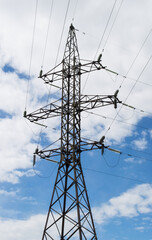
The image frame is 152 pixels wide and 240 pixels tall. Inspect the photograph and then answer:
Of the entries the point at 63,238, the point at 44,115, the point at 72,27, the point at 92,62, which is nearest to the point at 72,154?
the point at 44,115

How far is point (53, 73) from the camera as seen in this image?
25.1 meters

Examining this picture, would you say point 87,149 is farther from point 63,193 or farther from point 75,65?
point 75,65

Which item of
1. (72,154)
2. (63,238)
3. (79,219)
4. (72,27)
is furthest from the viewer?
(72,27)

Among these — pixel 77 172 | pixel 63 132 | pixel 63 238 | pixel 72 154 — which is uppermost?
pixel 63 132

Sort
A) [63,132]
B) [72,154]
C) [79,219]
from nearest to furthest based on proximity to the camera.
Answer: [79,219] → [72,154] → [63,132]

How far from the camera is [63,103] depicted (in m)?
23.5

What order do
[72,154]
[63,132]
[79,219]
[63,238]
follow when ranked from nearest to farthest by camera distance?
1. [79,219]
2. [63,238]
3. [72,154]
4. [63,132]

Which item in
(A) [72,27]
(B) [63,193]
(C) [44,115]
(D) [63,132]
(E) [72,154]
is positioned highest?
(A) [72,27]

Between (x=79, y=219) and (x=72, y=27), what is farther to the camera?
(x=72, y=27)

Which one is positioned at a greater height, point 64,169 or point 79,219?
point 64,169

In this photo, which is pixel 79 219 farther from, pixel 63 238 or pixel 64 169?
pixel 64 169

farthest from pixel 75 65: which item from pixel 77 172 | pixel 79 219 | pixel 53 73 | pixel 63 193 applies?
pixel 79 219

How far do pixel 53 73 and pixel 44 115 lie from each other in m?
4.48

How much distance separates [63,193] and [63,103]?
7933mm
